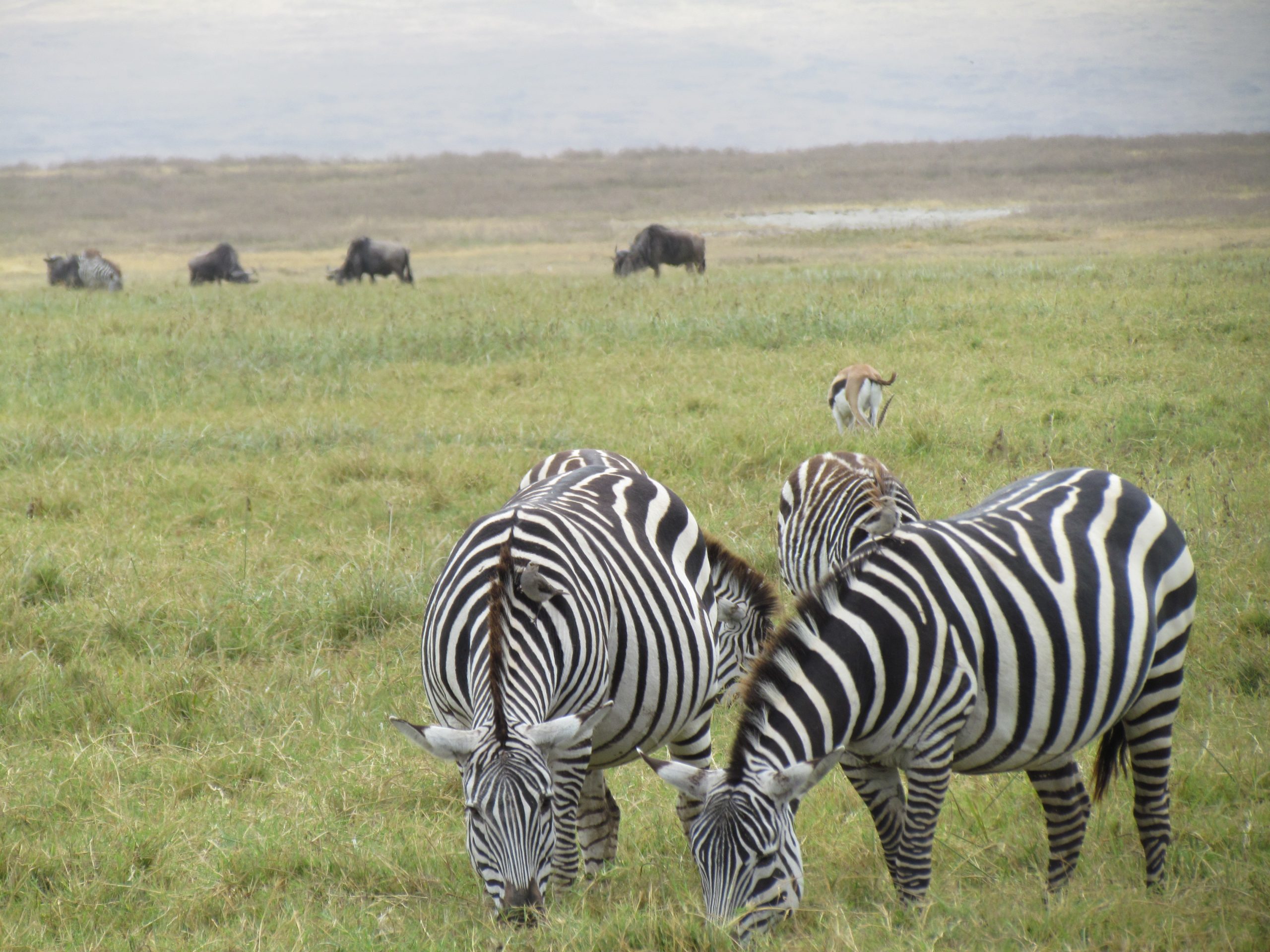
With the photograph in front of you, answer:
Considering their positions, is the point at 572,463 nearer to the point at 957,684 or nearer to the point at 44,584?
the point at 957,684

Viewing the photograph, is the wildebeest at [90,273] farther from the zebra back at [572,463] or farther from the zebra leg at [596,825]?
the zebra leg at [596,825]

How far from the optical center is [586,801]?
377 cm

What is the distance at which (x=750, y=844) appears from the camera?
2.70 meters

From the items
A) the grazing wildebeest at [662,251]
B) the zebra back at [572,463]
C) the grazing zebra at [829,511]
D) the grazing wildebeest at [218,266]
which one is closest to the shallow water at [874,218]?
the grazing wildebeest at [662,251]

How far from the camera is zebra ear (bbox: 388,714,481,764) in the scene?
2.88m

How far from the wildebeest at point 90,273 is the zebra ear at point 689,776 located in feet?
86.9

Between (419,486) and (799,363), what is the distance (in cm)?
553

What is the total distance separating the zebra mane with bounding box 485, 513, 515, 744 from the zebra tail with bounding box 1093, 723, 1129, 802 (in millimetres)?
2133

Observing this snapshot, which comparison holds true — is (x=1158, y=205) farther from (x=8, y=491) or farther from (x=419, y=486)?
(x=8, y=491)

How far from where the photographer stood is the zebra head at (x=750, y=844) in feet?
8.82

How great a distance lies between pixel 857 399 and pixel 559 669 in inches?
264

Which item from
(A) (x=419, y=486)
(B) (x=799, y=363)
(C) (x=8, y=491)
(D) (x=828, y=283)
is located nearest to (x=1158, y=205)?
(D) (x=828, y=283)

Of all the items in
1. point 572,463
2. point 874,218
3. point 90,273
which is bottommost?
point 572,463

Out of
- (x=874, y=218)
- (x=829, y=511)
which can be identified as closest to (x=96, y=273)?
(x=829, y=511)
